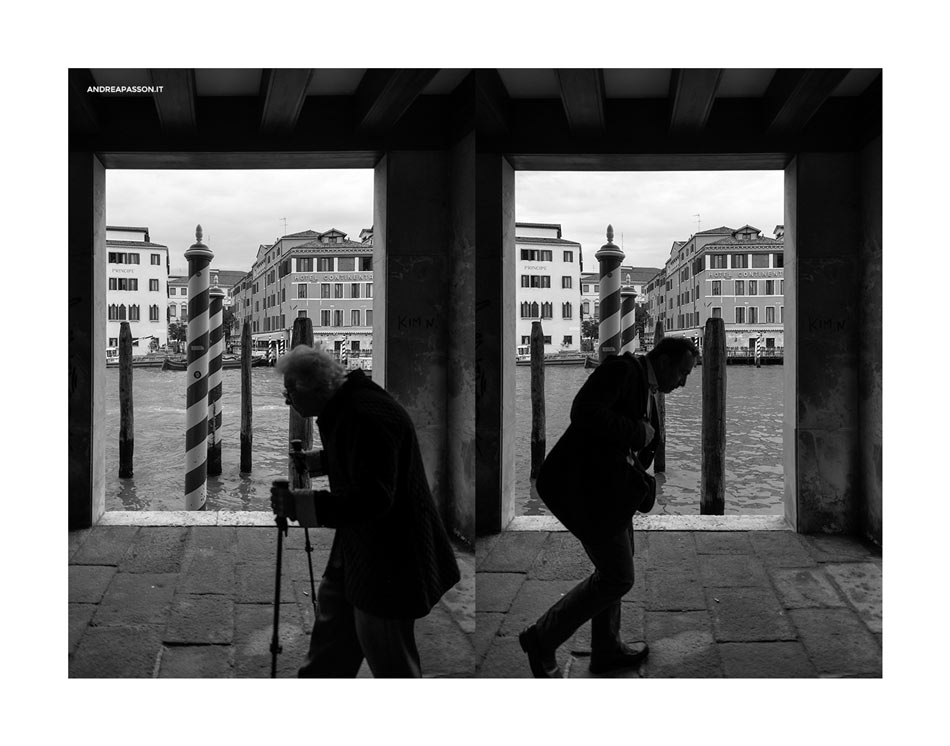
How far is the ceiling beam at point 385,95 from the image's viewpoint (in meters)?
1.74

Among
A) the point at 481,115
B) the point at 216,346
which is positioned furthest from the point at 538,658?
the point at 216,346

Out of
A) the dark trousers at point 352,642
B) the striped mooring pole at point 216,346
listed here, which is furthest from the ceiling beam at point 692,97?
the striped mooring pole at point 216,346

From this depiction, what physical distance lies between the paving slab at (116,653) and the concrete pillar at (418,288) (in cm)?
84

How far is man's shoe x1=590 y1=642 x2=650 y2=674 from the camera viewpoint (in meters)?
1.76

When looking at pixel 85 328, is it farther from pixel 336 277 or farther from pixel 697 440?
pixel 697 440

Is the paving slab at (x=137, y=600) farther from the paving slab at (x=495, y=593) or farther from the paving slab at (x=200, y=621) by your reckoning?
the paving slab at (x=495, y=593)

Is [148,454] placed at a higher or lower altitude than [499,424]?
lower

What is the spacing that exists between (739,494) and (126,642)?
2.63 metres

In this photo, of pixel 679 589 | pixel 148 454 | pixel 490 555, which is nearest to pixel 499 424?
pixel 490 555

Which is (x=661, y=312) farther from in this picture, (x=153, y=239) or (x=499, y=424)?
(x=153, y=239)

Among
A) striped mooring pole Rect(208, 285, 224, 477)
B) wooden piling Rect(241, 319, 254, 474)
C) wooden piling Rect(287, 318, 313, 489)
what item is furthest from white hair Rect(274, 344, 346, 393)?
wooden piling Rect(241, 319, 254, 474)

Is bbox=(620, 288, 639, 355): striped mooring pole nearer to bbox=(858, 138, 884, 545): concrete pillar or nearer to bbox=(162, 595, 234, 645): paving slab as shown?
bbox=(858, 138, 884, 545): concrete pillar

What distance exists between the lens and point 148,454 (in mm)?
5797

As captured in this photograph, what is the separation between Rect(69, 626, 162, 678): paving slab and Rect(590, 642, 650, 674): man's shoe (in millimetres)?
1096
